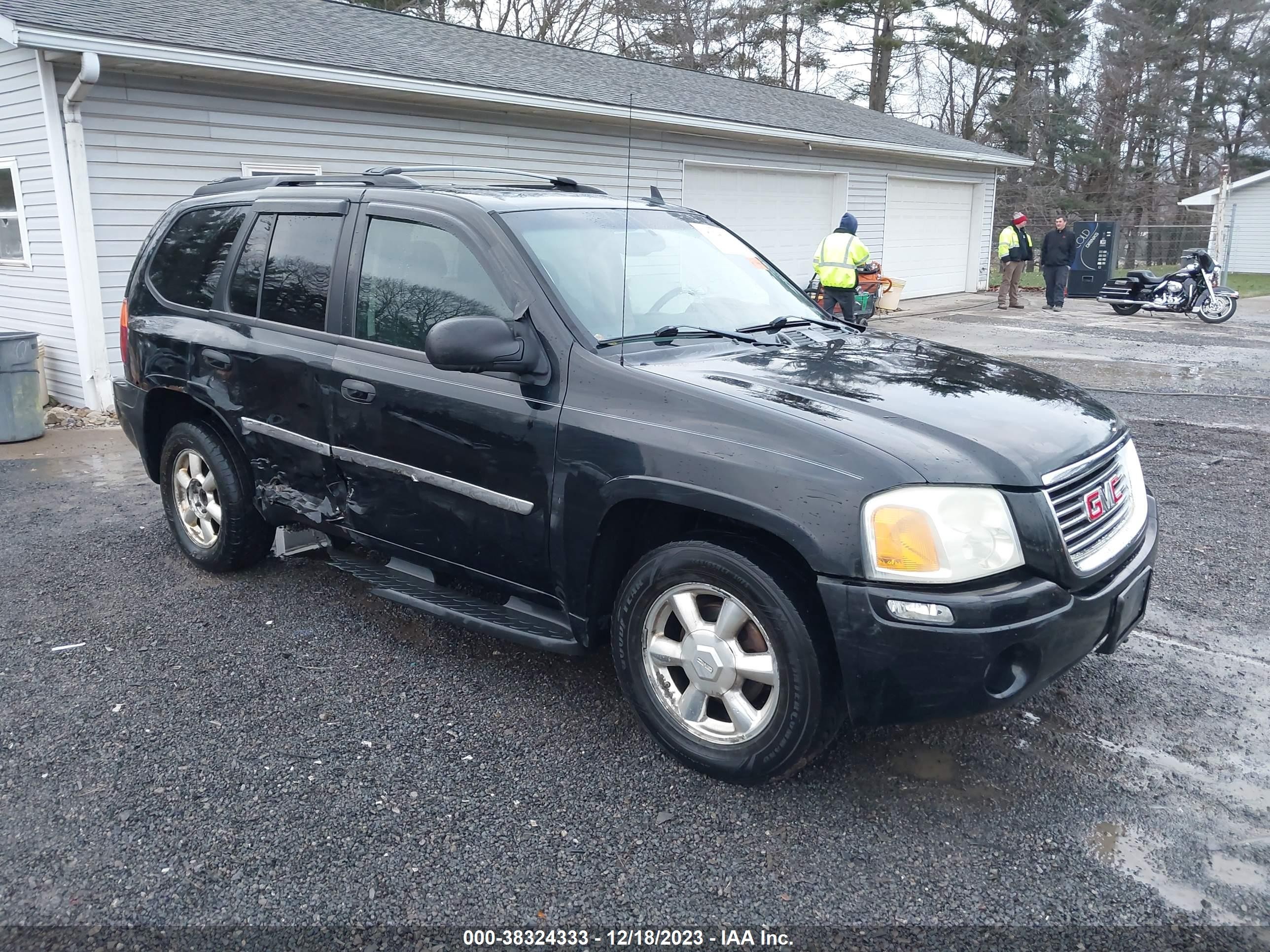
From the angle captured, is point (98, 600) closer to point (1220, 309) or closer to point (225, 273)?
point (225, 273)

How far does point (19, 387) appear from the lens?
8.47 meters

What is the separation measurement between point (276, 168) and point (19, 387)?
331 centimetres

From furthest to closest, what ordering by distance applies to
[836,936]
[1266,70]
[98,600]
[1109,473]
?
[1266,70] → [98,600] → [1109,473] → [836,936]

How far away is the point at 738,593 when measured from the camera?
302 cm

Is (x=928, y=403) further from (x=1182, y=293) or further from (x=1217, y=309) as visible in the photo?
(x=1182, y=293)

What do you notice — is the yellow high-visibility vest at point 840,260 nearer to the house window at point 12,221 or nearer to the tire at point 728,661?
the house window at point 12,221

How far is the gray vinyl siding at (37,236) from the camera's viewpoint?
29.1 feet

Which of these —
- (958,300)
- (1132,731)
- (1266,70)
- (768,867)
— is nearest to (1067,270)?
(958,300)

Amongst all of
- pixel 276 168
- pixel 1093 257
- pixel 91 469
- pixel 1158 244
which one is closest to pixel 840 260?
pixel 276 168

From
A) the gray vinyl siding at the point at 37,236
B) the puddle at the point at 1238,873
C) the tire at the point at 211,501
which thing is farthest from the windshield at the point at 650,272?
the gray vinyl siding at the point at 37,236

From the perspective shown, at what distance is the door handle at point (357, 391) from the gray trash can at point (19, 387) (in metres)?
5.83

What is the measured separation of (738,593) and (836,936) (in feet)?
3.13

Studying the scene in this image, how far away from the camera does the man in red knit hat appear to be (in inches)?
766

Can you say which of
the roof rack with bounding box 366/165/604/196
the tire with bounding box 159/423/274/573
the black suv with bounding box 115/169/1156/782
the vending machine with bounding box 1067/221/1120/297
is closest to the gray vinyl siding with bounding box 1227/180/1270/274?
the vending machine with bounding box 1067/221/1120/297
